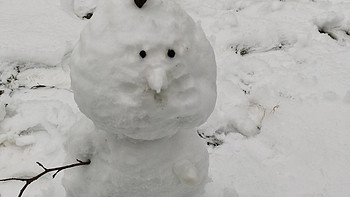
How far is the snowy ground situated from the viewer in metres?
1.34

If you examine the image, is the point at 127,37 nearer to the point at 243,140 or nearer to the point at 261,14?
the point at 243,140

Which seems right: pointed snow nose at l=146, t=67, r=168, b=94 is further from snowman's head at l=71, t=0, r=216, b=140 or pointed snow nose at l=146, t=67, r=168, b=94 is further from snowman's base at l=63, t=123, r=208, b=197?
snowman's base at l=63, t=123, r=208, b=197

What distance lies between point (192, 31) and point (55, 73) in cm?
106

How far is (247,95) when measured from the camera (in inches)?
64.1

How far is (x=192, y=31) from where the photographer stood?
79 centimetres

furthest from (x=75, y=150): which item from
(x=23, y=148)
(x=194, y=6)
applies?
(x=194, y=6)

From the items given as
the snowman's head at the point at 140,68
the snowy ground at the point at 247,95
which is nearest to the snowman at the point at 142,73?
the snowman's head at the point at 140,68

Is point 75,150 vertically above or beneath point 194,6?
above

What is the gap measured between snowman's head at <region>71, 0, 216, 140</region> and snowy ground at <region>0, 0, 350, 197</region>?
57 cm

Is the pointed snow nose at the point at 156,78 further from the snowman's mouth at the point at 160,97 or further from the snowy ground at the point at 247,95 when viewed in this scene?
the snowy ground at the point at 247,95

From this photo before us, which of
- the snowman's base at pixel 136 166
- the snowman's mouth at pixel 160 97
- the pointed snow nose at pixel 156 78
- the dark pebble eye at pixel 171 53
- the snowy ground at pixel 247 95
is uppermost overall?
the dark pebble eye at pixel 171 53

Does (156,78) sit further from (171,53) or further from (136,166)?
(136,166)

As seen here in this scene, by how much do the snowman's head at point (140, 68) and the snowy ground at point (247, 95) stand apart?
574mm

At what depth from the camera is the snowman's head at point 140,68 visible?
2.38ft
